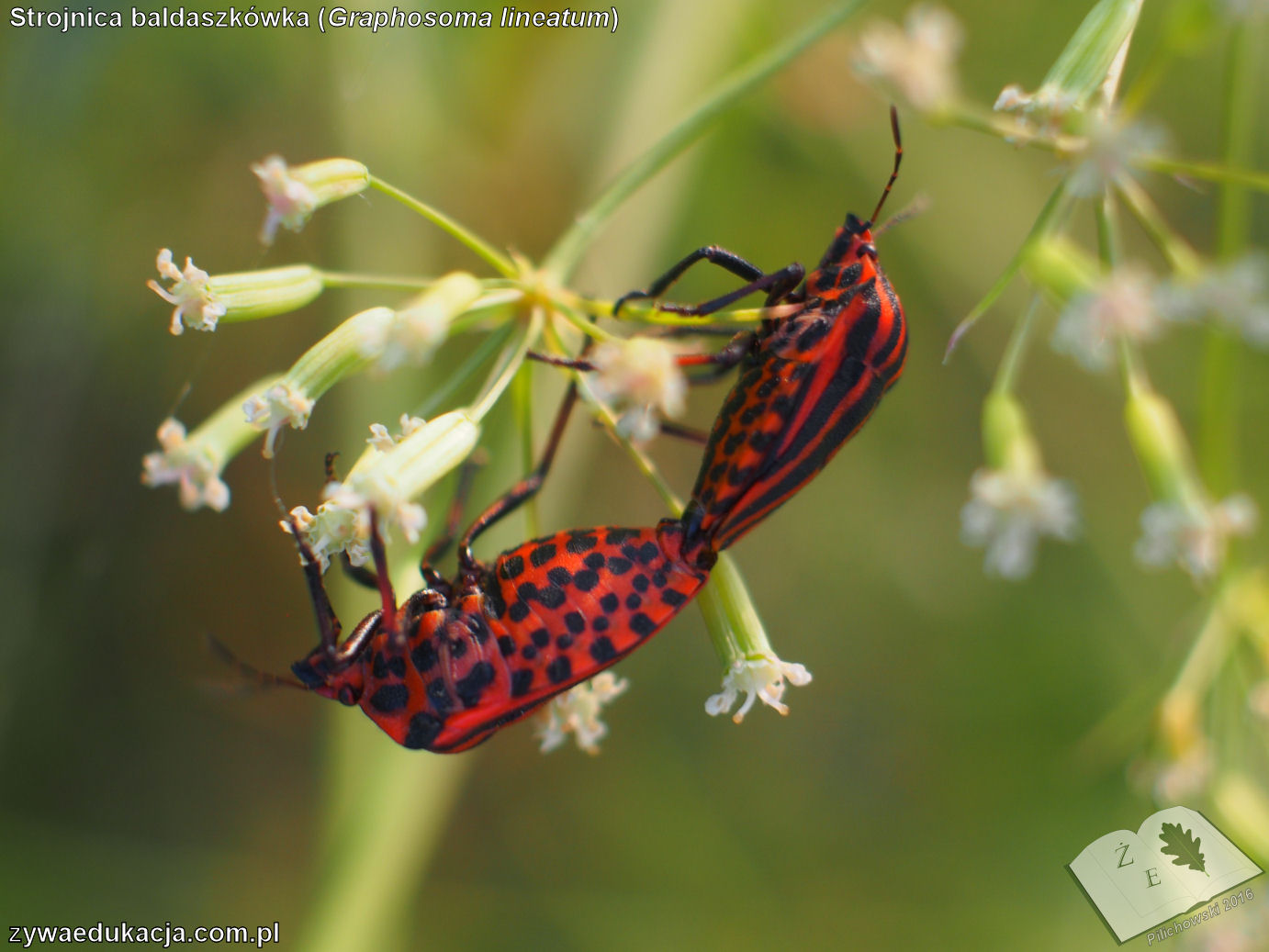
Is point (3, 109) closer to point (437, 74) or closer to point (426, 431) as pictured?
point (437, 74)

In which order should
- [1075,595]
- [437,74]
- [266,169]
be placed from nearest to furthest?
[266,169] → [437,74] → [1075,595]

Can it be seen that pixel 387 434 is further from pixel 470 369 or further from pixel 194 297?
pixel 194 297

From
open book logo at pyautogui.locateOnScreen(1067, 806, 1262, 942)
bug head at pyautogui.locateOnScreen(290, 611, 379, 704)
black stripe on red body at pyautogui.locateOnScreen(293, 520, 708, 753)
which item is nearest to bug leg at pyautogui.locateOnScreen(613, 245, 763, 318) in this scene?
black stripe on red body at pyautogui.locateOnScreen(293, 520, 708, 753)

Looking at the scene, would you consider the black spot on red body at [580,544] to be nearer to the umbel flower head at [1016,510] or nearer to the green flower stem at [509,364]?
the green flower stem at [509,364]

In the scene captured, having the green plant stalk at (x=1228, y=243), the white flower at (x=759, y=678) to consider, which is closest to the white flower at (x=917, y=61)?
the green plant stalk at (x=1228, y=243)

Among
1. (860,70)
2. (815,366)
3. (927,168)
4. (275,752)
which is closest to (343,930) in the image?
(275,752)

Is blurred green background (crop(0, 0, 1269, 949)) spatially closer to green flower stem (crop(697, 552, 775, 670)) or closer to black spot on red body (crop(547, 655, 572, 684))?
black spot on red body (crop(547, 655, 572, 684))
